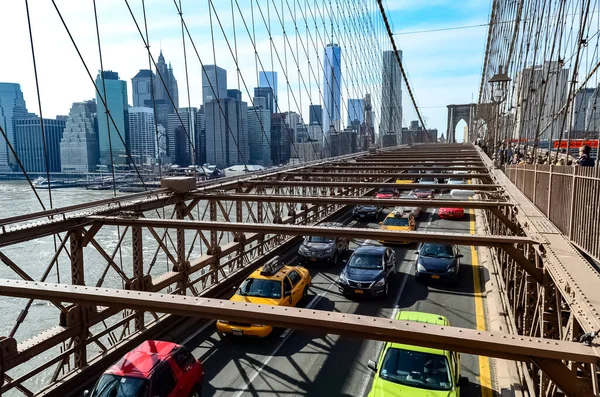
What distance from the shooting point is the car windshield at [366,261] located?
1512cm

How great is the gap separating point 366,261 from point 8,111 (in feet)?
42.6

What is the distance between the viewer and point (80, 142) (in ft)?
57.5

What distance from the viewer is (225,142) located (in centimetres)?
2672

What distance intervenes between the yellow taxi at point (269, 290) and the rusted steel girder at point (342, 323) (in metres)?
6.67

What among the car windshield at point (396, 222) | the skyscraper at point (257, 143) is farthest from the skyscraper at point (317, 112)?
the car windshield at point (396, 222)

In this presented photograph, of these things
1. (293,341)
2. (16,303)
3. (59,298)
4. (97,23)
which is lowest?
(16,303)

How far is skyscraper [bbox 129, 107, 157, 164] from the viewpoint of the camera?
65.4 ft

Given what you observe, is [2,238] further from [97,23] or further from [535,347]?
[97,23]

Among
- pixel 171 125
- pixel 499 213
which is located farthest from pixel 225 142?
pixel 499 213

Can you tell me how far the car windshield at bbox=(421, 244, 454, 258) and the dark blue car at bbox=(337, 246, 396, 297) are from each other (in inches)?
50.9

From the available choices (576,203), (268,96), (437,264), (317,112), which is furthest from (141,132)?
(317,112)

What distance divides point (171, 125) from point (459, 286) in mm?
15963

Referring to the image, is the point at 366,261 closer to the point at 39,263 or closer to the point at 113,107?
the point at 113,107

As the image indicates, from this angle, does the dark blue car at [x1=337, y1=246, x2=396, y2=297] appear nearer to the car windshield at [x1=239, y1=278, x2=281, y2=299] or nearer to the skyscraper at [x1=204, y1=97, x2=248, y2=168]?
the car windshield at [x1=239, y1=278, x2=281, y2=299]
